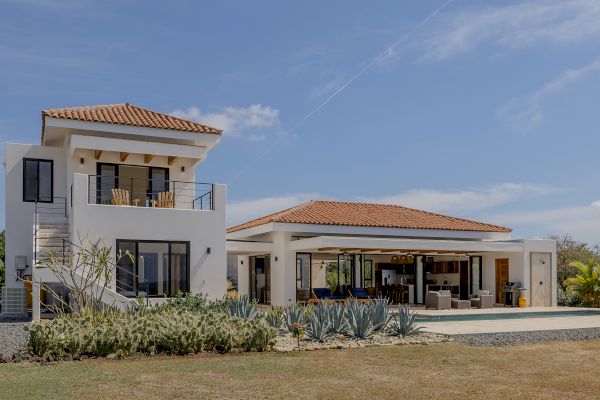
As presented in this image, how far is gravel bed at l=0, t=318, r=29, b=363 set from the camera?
13.8 metres

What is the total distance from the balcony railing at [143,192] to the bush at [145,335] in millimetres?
9653

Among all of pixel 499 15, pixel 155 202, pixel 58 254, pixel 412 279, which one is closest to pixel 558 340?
pixel 499 15

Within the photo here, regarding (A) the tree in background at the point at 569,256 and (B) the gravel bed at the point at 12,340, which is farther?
(A) the tree in background at the point at 569,256

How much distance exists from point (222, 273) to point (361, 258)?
1219 cm

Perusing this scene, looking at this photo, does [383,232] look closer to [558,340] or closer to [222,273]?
[222,273]

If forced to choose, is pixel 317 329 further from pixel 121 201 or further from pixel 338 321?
pixel 121 201

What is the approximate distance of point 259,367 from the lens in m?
12.7

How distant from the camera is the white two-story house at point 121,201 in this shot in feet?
77.5

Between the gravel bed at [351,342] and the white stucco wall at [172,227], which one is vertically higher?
the white stucco wall at [172,227]

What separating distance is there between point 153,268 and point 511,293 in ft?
63.5

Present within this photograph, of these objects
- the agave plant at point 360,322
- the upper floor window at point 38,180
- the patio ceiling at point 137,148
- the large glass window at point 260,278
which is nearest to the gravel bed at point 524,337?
the agave plant at point 360,322

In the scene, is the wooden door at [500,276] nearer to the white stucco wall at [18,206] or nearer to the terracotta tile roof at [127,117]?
the terracotta tile roof at [127,117]

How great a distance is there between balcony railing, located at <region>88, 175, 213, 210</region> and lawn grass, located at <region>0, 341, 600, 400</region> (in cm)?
1185

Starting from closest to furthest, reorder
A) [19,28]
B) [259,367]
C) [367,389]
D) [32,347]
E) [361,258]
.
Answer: [367,389], [259,367], [32,347], [19,28], [361,258]
